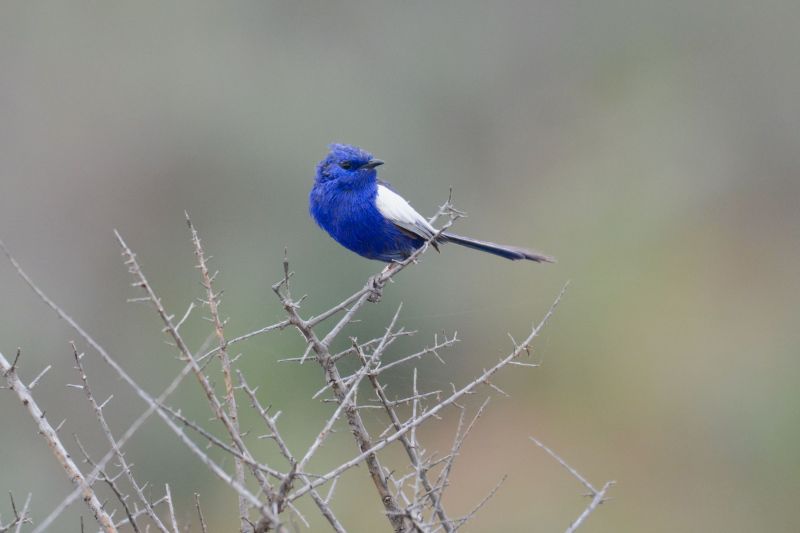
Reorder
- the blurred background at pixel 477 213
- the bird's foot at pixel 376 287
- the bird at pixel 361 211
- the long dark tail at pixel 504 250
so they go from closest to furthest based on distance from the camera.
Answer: the bird's foot at pixel 376 287
the bird at pixel 361 211
the long dark tail at pixel 504 250
the blurred background at pixel 477 213

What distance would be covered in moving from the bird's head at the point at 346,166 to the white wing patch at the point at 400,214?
0.14m

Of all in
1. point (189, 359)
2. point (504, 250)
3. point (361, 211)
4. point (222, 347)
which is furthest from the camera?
point (504, 250)

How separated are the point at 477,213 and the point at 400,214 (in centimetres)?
1266

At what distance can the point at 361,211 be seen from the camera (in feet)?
17.6

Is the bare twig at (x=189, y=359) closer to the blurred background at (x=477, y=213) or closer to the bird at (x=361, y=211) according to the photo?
the bird at (x=361, y=211)

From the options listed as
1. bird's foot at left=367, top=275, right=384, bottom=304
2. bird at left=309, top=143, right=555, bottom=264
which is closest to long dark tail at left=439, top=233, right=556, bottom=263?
bird at left=309, top=143, right=555, bottom=264

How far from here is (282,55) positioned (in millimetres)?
18219

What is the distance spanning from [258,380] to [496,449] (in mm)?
3691

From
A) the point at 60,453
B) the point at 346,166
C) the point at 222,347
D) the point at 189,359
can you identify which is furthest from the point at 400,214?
the point at 189,359

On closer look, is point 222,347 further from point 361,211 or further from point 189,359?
point 361,211

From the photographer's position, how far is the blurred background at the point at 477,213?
1377cm

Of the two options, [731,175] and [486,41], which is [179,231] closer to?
[486,41]

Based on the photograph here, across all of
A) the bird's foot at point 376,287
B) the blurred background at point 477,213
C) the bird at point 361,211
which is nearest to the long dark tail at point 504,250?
the bird at point 361,211

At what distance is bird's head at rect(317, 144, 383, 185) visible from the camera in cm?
546
